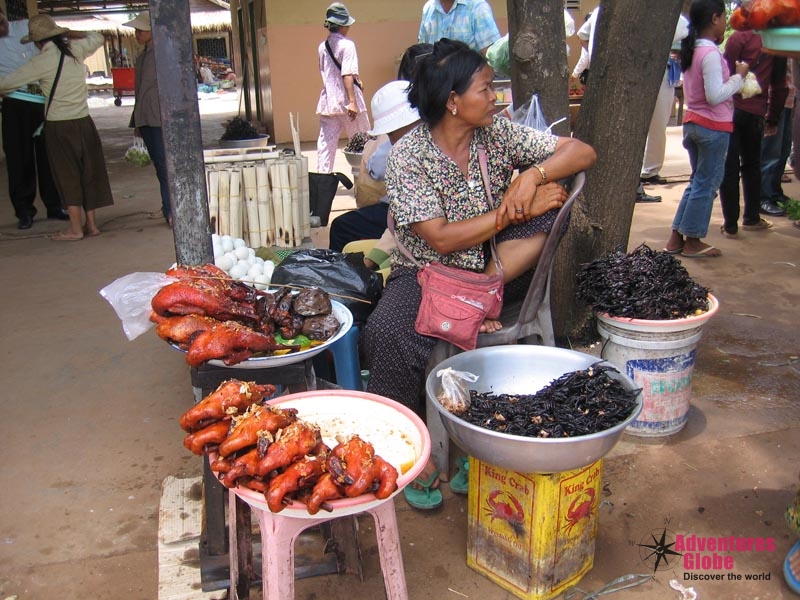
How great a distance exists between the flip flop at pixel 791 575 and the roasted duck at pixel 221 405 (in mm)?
1871

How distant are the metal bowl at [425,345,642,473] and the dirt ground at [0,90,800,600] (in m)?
0.62

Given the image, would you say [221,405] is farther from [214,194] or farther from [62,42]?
[62,42]

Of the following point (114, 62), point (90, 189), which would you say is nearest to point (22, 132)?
point (90, 189)

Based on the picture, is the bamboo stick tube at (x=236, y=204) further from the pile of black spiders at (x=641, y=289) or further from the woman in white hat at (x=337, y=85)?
the woman in white hat at (x=337, y=85)

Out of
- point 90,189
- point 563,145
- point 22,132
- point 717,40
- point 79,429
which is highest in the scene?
point 717,40

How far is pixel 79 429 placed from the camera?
3.52 m

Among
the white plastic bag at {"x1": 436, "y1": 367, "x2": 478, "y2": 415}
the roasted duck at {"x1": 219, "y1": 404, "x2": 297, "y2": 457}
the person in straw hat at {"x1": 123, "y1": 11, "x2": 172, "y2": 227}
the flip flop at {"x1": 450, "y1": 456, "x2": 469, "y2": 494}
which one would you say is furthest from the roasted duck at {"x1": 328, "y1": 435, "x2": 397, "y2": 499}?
the person in straw hat at {"x1": 123, "y1": 11, "x2": 172, "y2": 227}

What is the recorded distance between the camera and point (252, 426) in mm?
1865

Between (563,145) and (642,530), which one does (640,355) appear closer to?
(642,530)

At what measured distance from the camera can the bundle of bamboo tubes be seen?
A: 4352 mm

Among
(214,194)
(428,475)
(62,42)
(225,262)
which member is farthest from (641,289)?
(62,42)

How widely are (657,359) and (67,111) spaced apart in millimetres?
5453

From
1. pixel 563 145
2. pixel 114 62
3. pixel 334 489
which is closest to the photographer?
pixel 334 489

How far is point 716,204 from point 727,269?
2490 mm
